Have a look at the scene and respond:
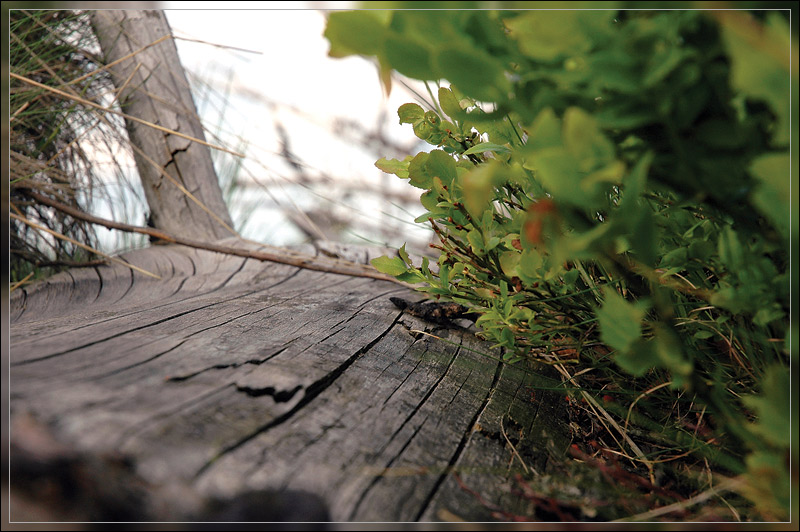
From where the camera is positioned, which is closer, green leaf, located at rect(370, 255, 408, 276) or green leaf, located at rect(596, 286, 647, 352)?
green leaf, located at rect(596, 286, 647, 352)

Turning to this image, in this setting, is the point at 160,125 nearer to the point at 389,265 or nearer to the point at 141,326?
the point at 141,326

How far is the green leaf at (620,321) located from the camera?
0.57 m

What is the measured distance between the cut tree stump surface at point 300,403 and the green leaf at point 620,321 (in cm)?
31

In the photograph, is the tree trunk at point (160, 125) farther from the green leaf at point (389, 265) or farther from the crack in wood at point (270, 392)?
the crack in wood at point (270, 392)

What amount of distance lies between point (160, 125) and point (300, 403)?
7.26ft

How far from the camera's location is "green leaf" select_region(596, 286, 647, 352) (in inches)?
22.6

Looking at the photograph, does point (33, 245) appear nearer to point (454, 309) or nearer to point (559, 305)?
point (454, 309)

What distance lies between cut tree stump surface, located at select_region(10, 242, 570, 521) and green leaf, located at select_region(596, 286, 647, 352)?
0.31 meters

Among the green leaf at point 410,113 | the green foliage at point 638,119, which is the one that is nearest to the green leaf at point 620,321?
the green foliage at point 638,119

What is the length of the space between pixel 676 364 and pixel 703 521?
25 cm

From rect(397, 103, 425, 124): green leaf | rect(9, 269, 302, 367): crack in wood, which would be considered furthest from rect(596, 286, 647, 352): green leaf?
rect(9, 269, 302, 367): crack in wood

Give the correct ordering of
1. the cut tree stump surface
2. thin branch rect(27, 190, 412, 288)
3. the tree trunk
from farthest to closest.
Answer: the tree trunk, thin branch rect(27, 190, 412, 288), the cut tree stump surface

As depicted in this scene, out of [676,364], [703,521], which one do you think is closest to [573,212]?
[676,364]

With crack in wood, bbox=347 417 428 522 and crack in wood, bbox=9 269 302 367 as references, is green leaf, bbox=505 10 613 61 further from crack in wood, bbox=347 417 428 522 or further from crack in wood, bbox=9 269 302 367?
crack in wood, bbox=9 269 302 367
